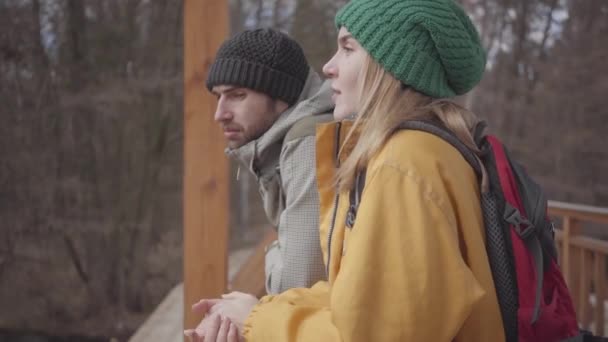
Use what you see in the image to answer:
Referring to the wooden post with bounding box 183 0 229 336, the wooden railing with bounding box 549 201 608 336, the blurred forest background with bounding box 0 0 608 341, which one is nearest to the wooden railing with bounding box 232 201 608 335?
the wooden railing with bounding box 549 201 608 336

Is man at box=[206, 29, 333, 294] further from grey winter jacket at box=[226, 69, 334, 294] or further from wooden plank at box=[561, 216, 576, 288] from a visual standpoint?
wooden plank at box=[561, 216, 576, 288]

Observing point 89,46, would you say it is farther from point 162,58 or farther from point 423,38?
point 423,38

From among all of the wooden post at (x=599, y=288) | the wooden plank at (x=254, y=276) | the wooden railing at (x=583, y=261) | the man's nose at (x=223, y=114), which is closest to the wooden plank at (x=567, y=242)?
the wooden railing at (x=583, y=261)

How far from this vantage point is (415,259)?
2.16 ft

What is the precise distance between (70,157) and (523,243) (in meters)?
6.60

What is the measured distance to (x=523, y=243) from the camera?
742 millimetres

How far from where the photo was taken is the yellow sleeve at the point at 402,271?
2.15 feet

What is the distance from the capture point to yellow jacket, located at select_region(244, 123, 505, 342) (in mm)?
657

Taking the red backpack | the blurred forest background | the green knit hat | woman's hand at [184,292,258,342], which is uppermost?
the green knit hat

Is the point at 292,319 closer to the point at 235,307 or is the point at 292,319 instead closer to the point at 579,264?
the point at 235,307

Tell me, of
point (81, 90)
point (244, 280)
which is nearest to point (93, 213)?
point (81, 90)

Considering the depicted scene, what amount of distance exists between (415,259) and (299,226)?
484 mm

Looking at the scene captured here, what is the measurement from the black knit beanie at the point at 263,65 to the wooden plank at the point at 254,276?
111 cm

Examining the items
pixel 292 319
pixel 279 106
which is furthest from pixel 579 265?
pixel 292 319
